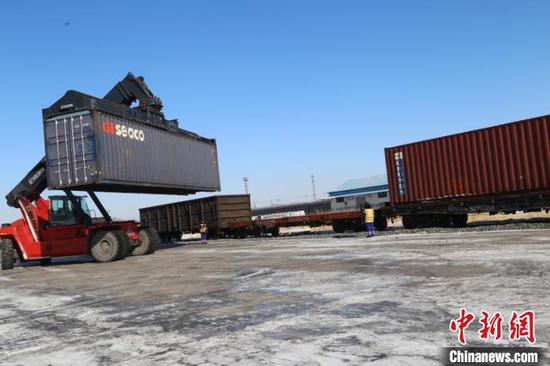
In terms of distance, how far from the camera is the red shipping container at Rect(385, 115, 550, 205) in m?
16.2

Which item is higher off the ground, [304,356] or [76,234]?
[76,234]

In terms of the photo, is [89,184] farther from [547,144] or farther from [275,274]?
[547,144]

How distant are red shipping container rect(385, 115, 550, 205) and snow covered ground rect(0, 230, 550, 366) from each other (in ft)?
26.9

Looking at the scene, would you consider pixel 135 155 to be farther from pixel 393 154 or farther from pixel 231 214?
pixel 231 214

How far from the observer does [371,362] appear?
3297mm

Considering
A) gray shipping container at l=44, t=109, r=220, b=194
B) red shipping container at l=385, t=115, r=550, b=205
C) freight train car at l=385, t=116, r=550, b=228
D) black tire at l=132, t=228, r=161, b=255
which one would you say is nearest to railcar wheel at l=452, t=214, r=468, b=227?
freight train car at l=385, t=116, r=550, b=228

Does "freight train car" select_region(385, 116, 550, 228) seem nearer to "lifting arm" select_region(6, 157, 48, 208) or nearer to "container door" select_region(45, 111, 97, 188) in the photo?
"container door" select_region(45, 111, 97, 188)

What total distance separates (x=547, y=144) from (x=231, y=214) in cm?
1761

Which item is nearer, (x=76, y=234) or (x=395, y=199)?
(x=76, y=234)

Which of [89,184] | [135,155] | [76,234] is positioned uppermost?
[135,155]

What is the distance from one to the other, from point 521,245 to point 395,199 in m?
10.1

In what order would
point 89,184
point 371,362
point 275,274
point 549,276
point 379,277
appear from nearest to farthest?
point 371,362 → point 549,276 → point 379,277 → point 275,274 → point 89,184

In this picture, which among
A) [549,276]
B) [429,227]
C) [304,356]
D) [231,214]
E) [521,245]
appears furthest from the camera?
[231,214]

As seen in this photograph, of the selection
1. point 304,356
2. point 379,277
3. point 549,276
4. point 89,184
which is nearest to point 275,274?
point 379,277
